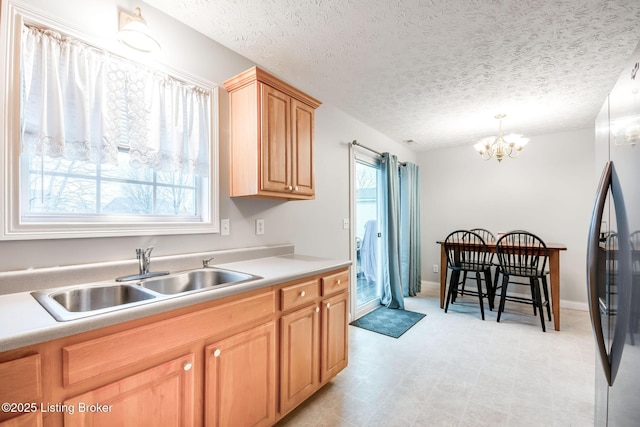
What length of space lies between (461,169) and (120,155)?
4482mm

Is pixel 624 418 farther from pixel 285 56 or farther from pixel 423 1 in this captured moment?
pixel 285 56

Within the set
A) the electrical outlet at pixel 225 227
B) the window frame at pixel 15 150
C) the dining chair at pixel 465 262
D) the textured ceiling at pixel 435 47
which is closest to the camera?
the window frame at pixel 15 150

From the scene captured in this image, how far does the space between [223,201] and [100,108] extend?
823mm

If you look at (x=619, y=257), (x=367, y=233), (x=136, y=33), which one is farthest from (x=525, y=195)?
(x=136, y=33)

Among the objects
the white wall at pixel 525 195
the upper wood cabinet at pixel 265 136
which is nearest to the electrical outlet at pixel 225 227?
the upper wood cabinet at pixel 265 136

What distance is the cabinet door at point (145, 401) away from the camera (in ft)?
3.00

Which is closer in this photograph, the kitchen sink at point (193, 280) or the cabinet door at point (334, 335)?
the kitchen sink at point (193, 280)

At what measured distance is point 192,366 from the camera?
46.4 inches

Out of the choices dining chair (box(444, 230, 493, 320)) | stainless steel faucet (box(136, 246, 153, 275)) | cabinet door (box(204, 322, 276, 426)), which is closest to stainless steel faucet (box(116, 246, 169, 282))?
stainless steel faucet (box(136, 246, 153, 275))

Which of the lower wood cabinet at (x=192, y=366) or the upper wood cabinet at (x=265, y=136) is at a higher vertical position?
the upper wood cabinet at (x=265, y=136)

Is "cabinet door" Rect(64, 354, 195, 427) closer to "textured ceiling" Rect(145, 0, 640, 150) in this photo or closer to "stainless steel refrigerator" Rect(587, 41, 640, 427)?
"stainless steel refrigerator" Rect(587, 41, 640, 427)

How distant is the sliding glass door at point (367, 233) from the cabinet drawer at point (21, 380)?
2879 mm

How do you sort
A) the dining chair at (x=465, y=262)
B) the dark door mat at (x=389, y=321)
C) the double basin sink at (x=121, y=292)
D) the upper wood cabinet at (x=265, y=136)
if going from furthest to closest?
the dining chair at (x=465, y=262), the dark door mat at (x=389, y=321), the upper wood cabinet at (x=265, y=136), the double basin sink at (x=121, y=292)

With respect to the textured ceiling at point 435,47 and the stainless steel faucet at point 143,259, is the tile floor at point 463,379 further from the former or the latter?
the textured ceiling at point 435,47
